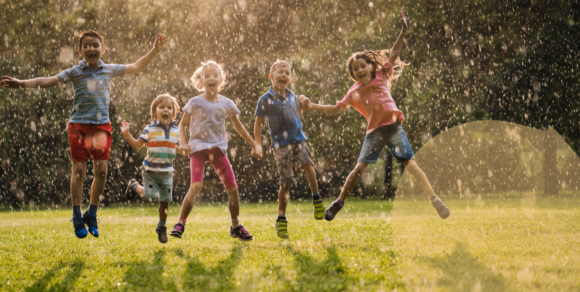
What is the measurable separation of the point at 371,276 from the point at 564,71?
14342mm

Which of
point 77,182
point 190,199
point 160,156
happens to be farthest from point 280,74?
point 77,182

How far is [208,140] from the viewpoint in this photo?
520 cm

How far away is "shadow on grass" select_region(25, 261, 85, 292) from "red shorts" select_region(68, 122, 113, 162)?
113cm

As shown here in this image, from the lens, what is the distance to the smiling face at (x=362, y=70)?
5.60 meters

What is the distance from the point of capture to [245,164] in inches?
684

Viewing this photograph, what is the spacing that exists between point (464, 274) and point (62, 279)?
323 cm

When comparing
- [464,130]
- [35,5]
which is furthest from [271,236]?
[35,5]

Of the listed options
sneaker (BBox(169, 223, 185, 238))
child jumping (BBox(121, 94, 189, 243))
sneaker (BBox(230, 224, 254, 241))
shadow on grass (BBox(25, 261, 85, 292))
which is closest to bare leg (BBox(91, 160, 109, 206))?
child jumping (BBox(121, 94, 189, 243))

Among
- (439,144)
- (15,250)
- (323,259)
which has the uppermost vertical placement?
(439,144)

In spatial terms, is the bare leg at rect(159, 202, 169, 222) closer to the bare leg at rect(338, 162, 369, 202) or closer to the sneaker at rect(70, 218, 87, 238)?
the sneaker at rect(70, 218, 87, 238)

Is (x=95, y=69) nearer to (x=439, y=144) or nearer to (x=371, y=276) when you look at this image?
(x=371, y=276)

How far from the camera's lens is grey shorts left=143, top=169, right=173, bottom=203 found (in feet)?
17.2

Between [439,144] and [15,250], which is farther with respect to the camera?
[439,144]

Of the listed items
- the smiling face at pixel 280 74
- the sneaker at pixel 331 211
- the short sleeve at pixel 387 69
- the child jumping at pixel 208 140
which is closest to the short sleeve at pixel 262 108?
the smiling face at pixel 280 74
